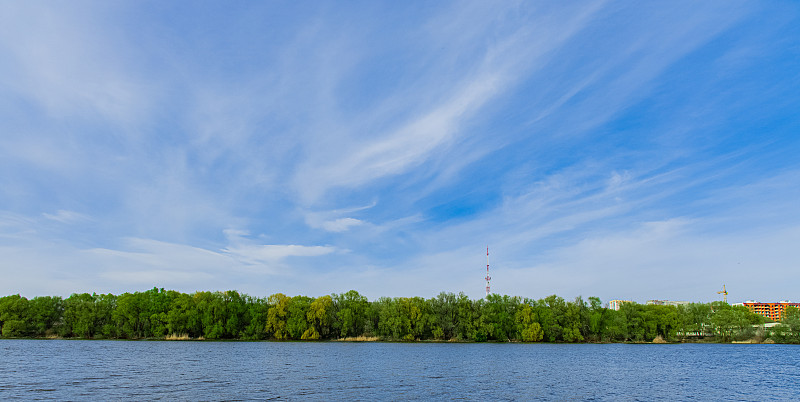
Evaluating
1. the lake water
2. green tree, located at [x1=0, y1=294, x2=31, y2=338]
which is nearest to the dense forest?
green tree, located at [x1=0, y1=294, x2=31, y2=338]

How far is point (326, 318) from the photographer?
5635 inches

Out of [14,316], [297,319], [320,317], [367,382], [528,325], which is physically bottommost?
[528,325]

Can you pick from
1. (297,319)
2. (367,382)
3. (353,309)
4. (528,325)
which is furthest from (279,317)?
(367,382)

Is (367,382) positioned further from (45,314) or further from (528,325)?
(45,314)

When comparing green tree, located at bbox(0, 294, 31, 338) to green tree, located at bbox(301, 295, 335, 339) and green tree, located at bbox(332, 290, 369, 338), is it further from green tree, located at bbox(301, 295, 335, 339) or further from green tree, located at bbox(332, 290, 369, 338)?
green tree, located at bbox(332, 290, 369, 338)

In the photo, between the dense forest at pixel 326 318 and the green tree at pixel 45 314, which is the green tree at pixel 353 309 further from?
the green tree at pixel 45 314

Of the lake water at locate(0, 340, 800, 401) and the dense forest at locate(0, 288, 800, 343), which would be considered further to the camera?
the dense forest at locate(0, 288, 800, 343)

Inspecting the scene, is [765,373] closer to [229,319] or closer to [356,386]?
[356,386]

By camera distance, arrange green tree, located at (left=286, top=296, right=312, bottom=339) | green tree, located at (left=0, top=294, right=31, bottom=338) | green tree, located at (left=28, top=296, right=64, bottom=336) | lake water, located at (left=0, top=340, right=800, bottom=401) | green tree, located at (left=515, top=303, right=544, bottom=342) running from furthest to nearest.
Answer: green tree, located at (left=515, top=303, right=544, bottom=342)
green tree, located at (left=286, top=296, right=312, bottom=339)
green tree, located at (left=28, top=296, right=64, bottom=336)
green tree, located at (left=0, top=294, right=31, bottom=338)
lake water, located at (left=0, top=340, right=800, bottom=401)

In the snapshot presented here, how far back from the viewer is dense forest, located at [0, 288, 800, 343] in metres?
137

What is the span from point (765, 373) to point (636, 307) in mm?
99988

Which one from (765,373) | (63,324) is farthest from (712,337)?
(63,324)

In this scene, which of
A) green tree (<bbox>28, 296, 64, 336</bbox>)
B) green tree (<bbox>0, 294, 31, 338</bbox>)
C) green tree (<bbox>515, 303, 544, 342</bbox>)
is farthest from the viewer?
green tree (<bbox>515, 303, 544, 342</bbox>)

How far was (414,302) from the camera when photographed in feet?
477
